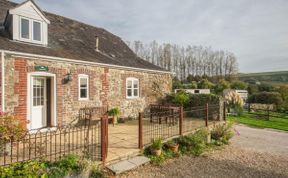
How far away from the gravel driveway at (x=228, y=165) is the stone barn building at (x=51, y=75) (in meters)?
5.40

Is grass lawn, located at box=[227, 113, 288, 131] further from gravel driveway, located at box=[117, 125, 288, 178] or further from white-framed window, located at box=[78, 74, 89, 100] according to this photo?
white-framed window, located at box=[78, 74, 89, 100]

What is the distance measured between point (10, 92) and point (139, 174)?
579 centimetres

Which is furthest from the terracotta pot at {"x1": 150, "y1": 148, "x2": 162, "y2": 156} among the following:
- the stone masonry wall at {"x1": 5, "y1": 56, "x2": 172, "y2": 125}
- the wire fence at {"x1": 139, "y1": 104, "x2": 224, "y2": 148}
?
the stone masonry wall at {"x1": 5, "y1": 56, "x2": 172, "y2": 125}

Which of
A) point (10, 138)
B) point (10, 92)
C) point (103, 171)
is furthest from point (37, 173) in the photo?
point (10, 92)

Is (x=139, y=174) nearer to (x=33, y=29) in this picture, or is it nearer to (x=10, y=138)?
(x=10, y=138)

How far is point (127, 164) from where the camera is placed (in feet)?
17.9

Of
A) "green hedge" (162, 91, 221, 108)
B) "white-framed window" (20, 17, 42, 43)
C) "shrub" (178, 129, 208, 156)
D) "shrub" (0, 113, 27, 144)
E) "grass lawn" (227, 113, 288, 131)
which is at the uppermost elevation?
"white-framed window" (20, 17, 42, 43)

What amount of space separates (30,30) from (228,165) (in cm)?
1000

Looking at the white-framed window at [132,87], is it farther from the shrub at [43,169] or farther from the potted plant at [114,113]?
the shrub at [43,169]

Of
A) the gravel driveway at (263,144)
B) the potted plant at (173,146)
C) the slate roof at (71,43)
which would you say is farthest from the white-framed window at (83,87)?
the gravel driveway at (263,144)

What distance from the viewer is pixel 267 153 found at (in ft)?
26.0

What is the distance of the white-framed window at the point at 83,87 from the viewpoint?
9.78 meters

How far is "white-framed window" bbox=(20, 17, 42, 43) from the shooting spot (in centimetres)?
859

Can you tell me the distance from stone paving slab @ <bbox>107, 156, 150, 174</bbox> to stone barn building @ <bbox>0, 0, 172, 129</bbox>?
15.5 feet
